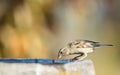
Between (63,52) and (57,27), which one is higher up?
(57,27)

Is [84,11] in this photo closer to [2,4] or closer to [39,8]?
[39,8]

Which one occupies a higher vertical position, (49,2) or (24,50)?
(49,2)

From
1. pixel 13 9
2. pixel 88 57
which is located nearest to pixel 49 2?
pixel 13 9

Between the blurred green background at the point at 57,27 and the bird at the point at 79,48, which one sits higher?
the blurred green background at the point at 57,27
